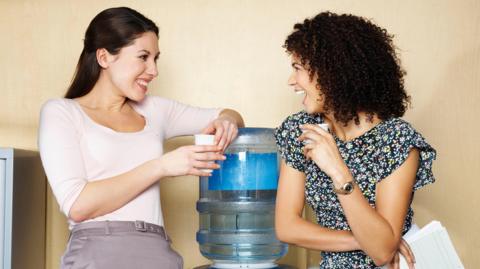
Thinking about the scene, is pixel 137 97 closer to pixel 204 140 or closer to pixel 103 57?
pixel 103 57

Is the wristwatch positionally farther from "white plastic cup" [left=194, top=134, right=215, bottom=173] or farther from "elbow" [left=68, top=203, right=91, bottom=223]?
"elbow" [left=68, top=203, right=91, bottom=223]

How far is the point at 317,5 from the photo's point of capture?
10.5 ft

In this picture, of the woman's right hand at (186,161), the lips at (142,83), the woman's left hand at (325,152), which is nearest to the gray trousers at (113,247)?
the woman's right hand at (186,161)

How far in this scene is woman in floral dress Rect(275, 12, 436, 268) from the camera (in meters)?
1.95

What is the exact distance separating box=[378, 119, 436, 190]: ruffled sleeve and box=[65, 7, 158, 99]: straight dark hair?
2.71 feet

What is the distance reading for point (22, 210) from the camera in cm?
290

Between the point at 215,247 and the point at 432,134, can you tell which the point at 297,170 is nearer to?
the point at 215,247

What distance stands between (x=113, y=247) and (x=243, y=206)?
2.32 feet

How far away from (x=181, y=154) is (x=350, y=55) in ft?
1.81

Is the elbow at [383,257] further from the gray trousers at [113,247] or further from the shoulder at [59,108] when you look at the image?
the shoulder at [59,108]

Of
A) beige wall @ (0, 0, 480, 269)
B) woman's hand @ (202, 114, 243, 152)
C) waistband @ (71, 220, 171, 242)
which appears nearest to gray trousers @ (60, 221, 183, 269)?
waistband @ (71, 220, 171, 242)

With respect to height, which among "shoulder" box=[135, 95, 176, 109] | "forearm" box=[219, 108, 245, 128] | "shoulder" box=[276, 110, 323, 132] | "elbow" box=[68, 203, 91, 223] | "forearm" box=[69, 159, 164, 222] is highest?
"shoulder" box=[135, 95, 176, 109]

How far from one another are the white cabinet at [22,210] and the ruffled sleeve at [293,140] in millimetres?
1068

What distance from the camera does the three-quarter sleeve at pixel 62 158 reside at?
2080 mm
